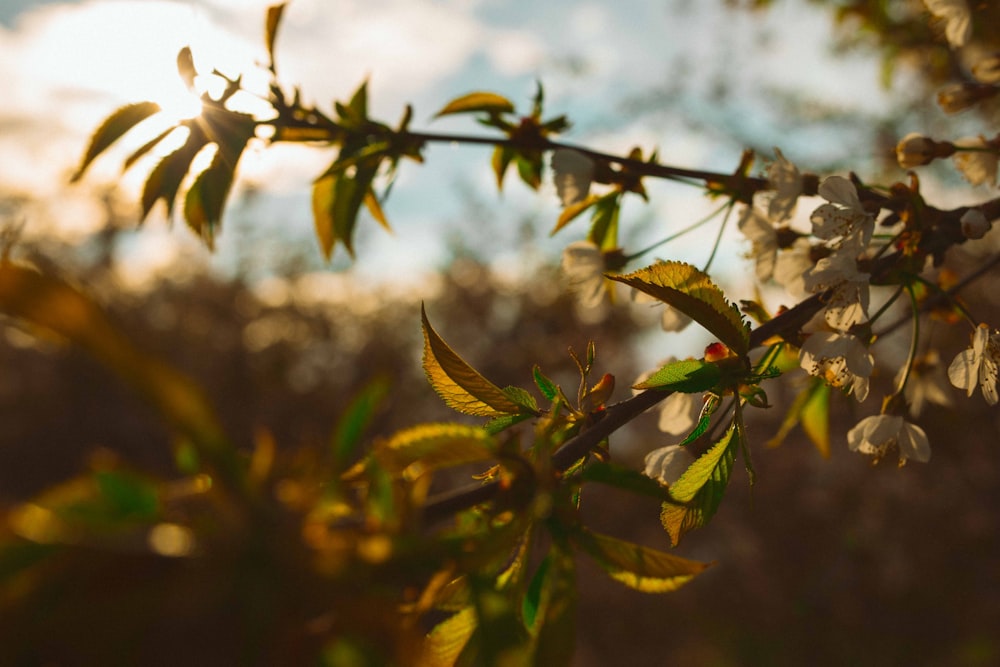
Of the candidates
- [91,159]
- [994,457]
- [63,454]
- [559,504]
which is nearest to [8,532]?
[559,504]

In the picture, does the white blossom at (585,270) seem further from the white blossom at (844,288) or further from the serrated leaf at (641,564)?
the serrated leaf at (641,564)

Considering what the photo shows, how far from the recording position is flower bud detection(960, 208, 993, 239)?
22.2 inches

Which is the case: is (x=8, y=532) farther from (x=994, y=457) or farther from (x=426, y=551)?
(x=994, y=457)

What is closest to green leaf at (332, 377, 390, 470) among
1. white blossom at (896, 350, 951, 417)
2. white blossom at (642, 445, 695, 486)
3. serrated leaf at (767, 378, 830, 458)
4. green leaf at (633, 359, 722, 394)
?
green leaf at (633, 359, 722, 394)

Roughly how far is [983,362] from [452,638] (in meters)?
0.49

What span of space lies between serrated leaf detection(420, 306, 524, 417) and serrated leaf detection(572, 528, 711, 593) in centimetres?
12

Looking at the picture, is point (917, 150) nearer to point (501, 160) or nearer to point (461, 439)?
point (501, 160)

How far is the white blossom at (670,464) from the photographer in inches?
23.9

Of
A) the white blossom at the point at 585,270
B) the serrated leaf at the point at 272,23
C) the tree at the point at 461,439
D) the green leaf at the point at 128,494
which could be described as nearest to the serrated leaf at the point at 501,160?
the tree at the point at 461,439

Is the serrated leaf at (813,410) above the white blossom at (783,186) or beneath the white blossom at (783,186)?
beneath

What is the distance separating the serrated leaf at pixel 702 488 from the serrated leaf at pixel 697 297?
7cm

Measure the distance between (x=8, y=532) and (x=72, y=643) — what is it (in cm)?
4

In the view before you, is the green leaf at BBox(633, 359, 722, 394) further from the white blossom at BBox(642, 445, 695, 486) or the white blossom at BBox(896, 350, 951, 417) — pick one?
the white blossom at BBox(896, 350, 951, 417)

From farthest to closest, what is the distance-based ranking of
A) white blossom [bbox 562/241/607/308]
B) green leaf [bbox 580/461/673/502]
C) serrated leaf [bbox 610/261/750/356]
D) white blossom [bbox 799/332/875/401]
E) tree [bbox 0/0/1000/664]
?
white blossom [bbox 562/241/607/308] < white blossom [bbox 799/332/875/401] < serrated leaf [bbox 610/261/750/356] < green leaf [bbox 580/461/673/502] < tree [bbox 0/0/1000/664]
